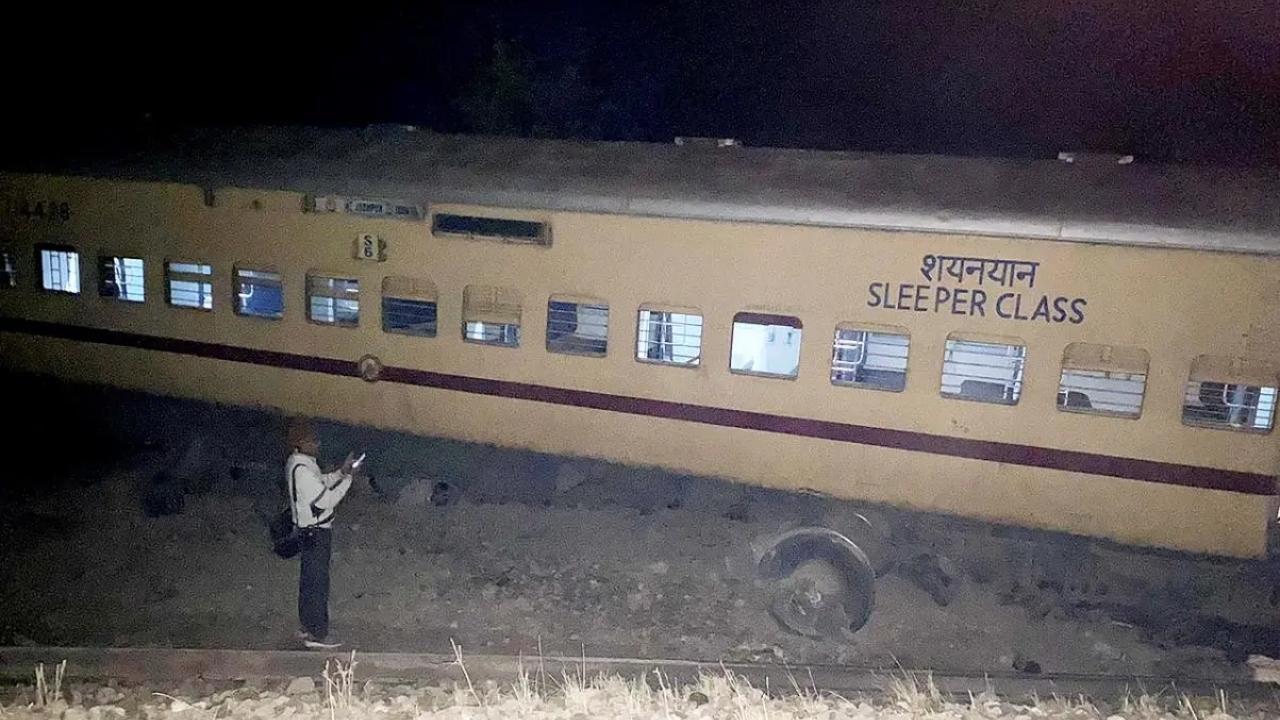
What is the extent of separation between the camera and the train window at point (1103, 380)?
254 inches

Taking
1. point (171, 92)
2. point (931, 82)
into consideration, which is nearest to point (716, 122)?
point (931, 82)

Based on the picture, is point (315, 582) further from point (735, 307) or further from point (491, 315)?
point (735, 307)

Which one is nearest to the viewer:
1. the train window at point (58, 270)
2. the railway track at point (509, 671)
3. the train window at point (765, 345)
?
the railway track at point (509, 671)

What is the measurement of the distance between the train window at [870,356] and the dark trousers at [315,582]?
353cm

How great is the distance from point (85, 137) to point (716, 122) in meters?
14.9

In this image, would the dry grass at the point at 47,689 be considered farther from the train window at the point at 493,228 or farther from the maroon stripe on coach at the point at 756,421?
the train window at the point at 493,228

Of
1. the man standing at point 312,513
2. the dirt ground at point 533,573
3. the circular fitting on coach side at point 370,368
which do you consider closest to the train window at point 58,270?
the dirt ground at point 533,573

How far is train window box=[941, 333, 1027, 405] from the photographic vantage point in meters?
6.71

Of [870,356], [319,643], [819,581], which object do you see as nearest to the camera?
[319,643]

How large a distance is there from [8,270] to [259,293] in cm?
301

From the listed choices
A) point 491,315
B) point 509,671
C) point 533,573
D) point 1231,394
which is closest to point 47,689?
point 509,671

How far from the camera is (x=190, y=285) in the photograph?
9172mm

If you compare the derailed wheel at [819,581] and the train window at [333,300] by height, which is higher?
the train window at [333,300]

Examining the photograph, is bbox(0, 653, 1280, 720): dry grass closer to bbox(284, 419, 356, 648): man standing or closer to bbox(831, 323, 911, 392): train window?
bbox(284, 419, 356, 648): man standing
